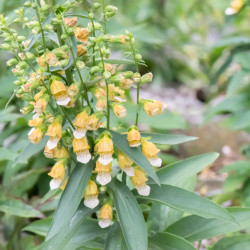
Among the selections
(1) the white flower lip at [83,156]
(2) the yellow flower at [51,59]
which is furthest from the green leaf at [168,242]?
(2) the yellow flower at [51,59]

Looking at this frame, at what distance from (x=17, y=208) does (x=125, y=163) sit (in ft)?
2.85

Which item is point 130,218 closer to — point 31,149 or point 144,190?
point 144,190

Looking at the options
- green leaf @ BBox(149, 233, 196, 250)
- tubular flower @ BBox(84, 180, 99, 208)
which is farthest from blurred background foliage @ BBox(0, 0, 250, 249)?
green leaf @ BBox(149, 233, 196, 250)

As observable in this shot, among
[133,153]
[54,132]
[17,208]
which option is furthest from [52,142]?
[17,208]

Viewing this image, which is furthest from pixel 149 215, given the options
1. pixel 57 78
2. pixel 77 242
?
pixel 57 78

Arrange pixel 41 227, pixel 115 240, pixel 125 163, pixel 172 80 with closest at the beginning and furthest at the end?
pixel 125 163
pixel 115 240
pixel 41 227
pixel 172 80

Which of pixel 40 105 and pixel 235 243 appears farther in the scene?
pixel 235 243

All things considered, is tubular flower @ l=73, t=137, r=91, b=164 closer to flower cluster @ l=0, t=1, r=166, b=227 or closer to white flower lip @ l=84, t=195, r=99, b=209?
flower cluster @ l=0, t=1, r=166, b=227

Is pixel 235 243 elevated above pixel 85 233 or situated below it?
below

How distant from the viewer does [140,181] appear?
1.37 metres

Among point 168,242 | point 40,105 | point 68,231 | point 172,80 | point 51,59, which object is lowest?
point 172,80

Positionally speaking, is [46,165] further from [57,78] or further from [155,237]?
[57,78]

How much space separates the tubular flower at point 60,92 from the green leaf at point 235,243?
2.95 ft

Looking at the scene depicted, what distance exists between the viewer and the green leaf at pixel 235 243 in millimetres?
1661
